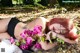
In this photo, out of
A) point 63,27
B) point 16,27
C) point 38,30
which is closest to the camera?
point 63,27

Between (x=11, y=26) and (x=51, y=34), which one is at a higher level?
(x=51, y=34)

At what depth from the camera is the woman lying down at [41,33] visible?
3.27m

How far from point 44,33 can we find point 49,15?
614 centimetres

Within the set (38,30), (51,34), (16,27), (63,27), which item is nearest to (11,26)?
(16,27)

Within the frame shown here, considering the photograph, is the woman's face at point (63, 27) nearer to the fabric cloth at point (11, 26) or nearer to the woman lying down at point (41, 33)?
the woman lying down at point (41, 33)

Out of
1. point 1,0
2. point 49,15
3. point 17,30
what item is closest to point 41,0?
point 1,0

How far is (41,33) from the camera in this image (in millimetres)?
3428

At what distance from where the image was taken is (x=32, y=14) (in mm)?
10070

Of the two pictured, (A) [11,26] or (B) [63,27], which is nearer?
(B) [63,27]

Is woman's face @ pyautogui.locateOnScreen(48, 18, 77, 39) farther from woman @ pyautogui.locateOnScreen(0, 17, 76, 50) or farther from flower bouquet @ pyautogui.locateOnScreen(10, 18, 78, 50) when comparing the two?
woman @ pyautogui.locateOnScreen(0, 17, 76, 50)

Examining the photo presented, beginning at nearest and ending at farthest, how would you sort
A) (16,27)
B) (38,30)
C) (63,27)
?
(63,27)
(38,30)
(16,27)

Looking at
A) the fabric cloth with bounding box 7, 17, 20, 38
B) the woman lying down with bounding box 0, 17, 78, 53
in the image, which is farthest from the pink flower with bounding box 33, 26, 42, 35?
the fabric cloth with bounding box 7, 17, 20, 38

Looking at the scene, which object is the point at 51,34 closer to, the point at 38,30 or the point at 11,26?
the point at 38,30

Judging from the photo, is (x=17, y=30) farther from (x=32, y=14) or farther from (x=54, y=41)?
(x=32, y=14)
